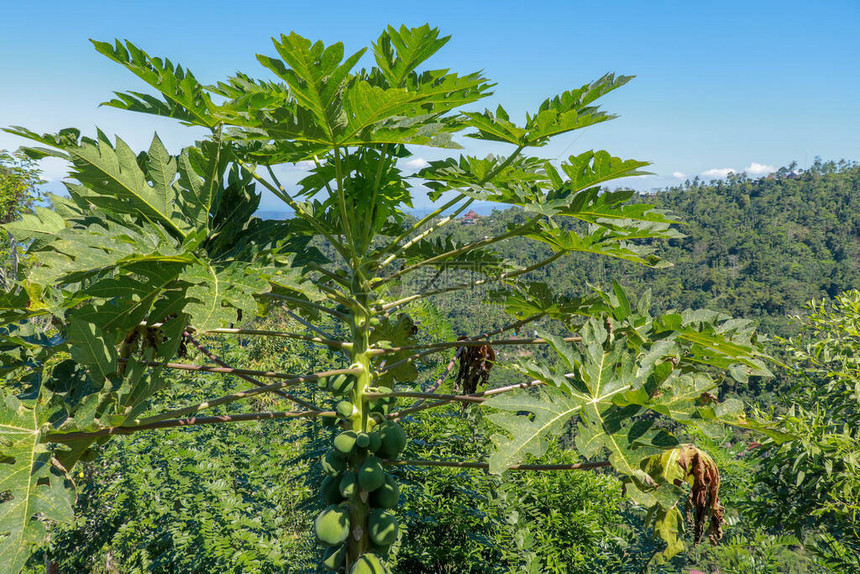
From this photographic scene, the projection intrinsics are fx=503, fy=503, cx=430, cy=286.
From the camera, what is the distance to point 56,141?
50.3 inches

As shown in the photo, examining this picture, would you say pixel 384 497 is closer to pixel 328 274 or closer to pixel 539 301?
pixel 328 274

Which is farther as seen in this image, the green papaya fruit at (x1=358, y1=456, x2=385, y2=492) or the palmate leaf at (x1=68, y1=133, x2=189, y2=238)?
the green papaya fruit at (x1=358, y1=456, x2=385, y2=492)

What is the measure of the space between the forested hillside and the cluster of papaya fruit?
31.9 metres

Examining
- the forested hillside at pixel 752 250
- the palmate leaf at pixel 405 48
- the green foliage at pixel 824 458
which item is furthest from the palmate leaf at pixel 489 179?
the forested hillside at pixel 752 250

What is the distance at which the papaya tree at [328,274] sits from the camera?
111cm

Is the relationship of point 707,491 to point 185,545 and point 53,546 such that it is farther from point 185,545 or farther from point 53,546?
point 53,546

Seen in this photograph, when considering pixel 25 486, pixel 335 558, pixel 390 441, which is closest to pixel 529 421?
pixel 390 441

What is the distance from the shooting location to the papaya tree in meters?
1.11

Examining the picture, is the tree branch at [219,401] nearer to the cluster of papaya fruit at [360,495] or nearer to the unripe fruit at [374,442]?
the cluster of papaya fruit at [360,495]

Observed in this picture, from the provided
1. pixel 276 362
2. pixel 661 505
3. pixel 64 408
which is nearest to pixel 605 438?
pixel 661 505

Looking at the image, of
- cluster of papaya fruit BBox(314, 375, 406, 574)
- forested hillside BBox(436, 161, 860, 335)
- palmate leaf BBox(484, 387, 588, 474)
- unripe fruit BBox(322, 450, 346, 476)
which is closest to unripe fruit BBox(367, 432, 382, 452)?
cluster of papaya fruit BBox(314, 375, 406, 574)

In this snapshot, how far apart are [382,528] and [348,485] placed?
0.52 feet

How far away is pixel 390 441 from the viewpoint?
1.54m

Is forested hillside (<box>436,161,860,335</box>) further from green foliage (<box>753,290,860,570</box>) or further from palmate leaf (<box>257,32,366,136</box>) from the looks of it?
palmate leaf (<box>257,32,366,136</box>)
